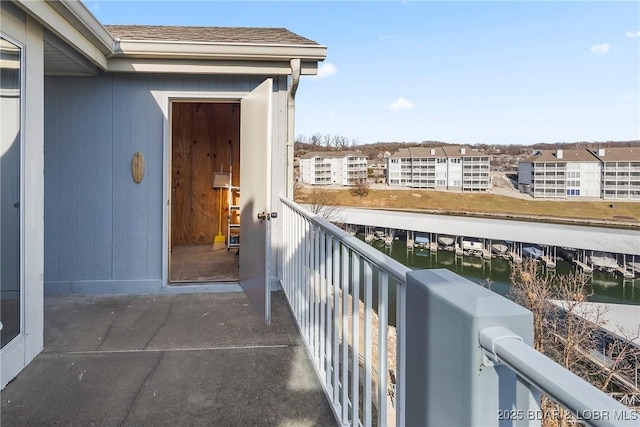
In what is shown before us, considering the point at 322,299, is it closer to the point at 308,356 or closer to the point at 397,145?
the point at 308,356

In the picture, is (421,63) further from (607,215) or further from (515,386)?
(515,386)

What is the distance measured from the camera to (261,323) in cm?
300

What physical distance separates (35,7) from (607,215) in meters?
33.7

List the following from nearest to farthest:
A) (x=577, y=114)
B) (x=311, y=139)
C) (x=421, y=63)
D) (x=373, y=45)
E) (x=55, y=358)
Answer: (x=55, y=358), (x=373, y=45), (x=421, y=63), (x=577, y=114), (x=311, y=139)

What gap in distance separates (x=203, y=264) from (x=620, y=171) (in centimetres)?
2936

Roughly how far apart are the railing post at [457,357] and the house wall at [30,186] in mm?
2527

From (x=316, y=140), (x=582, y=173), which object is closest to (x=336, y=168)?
(x=316, y=140)

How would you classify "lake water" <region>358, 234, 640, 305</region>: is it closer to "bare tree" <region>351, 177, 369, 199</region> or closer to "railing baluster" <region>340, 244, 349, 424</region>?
"bare tree" <region>351, 177, 369, 199</region>

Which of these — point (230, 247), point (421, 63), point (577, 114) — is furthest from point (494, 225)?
point (230, 247)

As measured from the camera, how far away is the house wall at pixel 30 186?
227 centimetres

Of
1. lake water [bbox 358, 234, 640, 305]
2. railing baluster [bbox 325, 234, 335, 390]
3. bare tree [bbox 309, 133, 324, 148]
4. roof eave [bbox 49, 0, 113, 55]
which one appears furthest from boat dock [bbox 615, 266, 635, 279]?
roof eave [bbox 49, 0, 113, 55]

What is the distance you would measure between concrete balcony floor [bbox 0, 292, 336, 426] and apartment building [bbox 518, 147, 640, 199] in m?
27.3

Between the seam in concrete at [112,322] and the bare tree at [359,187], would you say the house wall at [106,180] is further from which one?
the bare tree at [359,187]

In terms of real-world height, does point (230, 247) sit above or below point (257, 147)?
below
